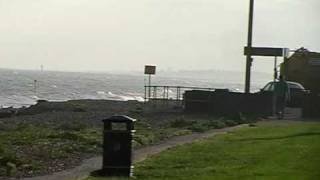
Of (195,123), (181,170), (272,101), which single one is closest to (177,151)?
(181,170)

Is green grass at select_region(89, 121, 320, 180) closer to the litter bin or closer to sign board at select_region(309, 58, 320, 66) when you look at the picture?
the litter bin

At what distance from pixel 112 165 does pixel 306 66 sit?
112 feet

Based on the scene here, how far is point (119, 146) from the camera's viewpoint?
1377 cm

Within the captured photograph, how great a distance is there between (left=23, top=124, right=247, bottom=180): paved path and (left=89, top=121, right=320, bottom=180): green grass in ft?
1.71

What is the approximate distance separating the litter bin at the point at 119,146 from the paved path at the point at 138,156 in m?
0.64

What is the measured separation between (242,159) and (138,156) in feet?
8.91

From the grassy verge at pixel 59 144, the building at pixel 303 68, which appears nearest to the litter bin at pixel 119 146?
the grassy verge at pixel 59 144

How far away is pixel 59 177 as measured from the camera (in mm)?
14234

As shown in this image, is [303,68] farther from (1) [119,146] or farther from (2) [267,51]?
(1) [119,146]

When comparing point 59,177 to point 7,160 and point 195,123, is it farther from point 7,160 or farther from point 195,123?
point 195,123

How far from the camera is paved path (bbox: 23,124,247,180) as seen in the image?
1434 cm

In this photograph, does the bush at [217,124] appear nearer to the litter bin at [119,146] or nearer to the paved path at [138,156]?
the paved path at [138,156]

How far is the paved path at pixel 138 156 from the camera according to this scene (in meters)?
14.3

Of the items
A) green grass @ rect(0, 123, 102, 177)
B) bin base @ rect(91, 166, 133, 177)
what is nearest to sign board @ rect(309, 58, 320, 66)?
green grass @ rect(0, 123, 102, 177)
